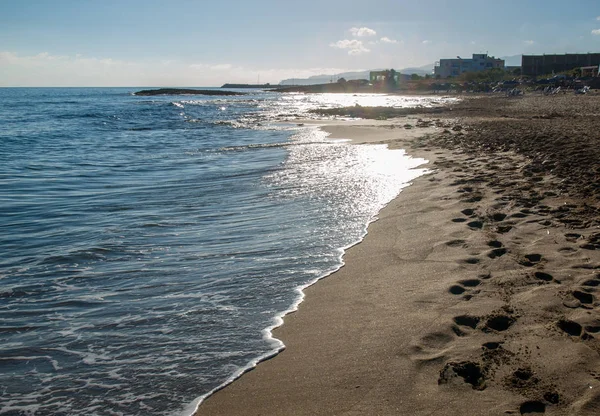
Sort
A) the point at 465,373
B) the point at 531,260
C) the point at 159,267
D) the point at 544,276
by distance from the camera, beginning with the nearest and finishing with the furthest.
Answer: the point at 465,373 < the point at 544,276 < the point at 531,260 < the point at 159,267

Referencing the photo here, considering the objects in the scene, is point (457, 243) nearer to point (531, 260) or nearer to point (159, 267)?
point (531, 260)

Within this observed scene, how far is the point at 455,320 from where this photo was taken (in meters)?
3.83

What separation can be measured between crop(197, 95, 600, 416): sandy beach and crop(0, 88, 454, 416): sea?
34 cm

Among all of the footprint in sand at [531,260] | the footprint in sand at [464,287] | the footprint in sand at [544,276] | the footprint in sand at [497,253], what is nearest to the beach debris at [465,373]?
the footprint in sand at [464,287]

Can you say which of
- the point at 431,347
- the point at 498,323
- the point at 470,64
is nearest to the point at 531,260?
the point at 498,323

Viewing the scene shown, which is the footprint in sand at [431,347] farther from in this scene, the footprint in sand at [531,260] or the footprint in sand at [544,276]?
the footprint in sand at [531,260]

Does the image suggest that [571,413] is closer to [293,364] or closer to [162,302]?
[293,364]

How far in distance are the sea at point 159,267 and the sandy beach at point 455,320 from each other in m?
0.34

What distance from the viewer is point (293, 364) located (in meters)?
3.47

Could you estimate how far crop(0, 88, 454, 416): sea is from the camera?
3439 millimetres

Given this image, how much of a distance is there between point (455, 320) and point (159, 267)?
3.35m

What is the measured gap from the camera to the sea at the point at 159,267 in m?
3.44

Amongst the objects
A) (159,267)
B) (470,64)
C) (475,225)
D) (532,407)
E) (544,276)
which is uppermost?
(470,64)

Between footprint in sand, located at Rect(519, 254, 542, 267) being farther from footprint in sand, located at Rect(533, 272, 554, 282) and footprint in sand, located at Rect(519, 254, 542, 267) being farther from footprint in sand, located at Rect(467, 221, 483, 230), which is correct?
footprint in sand, located at Rect(467, 221, 483, 230)
